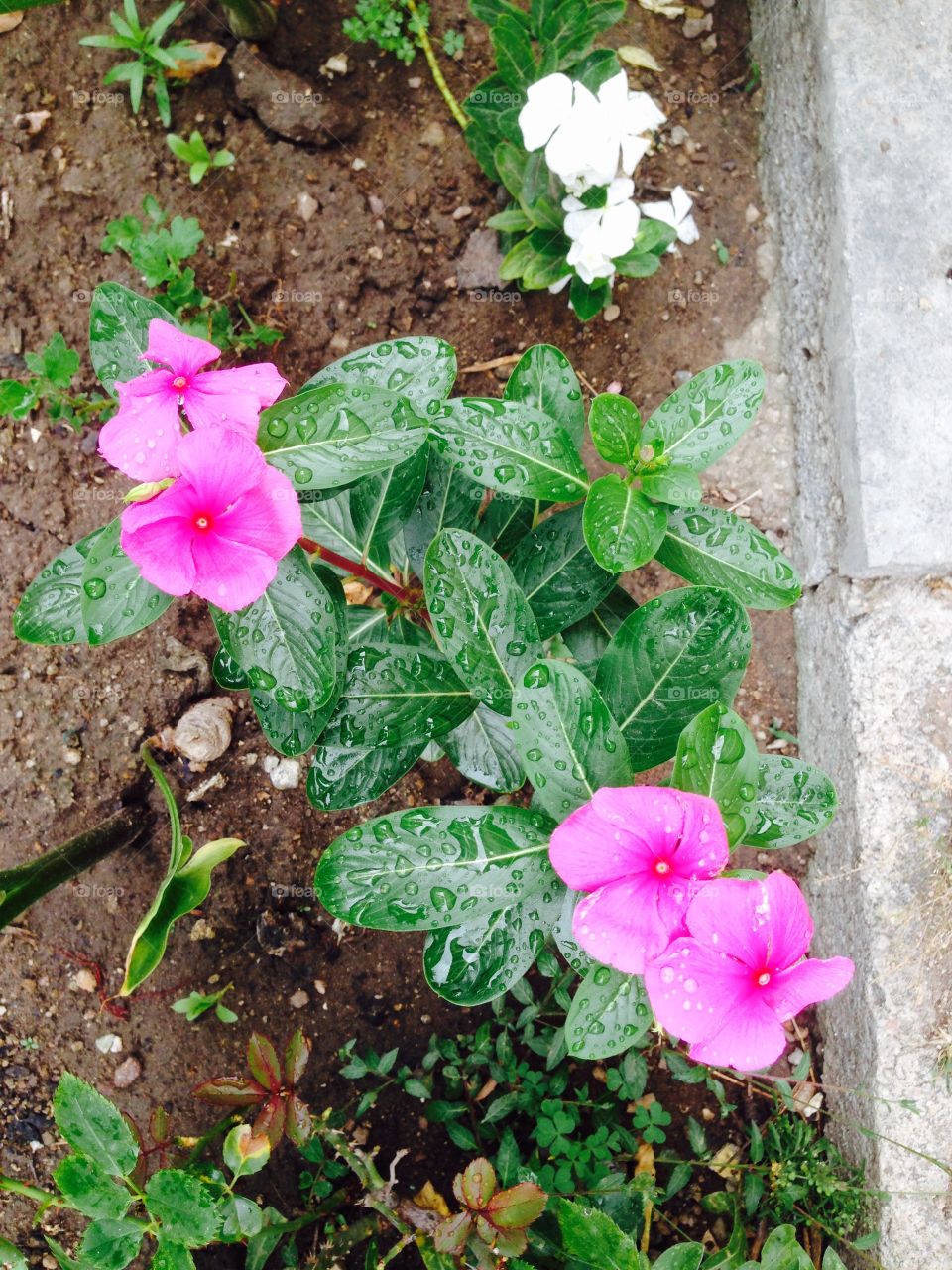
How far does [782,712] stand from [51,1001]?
1.88 metres

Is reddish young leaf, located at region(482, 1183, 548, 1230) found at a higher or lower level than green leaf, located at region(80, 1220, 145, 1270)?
lower

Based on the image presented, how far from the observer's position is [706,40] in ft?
8.08

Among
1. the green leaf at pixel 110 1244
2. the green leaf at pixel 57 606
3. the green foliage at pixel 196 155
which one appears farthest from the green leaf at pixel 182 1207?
the green foliage at pixel 196 155

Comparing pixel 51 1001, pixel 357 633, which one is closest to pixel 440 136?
pixel 357 633

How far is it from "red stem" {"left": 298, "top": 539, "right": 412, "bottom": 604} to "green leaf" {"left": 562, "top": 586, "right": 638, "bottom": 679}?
0.32 m

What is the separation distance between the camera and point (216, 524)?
1084mm

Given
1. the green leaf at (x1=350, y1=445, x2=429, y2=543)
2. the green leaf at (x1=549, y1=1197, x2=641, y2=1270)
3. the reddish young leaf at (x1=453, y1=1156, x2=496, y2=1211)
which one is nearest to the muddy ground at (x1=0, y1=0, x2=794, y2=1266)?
the reddish young leaf at (x1=453, y1=1156, x2=496, y2=1211)

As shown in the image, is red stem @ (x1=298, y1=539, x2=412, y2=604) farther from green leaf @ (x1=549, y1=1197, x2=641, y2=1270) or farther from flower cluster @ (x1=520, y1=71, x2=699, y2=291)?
green leaf @ (x1=549, y1=1197, x2=641, y2=1270)

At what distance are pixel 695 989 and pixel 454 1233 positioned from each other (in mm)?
815

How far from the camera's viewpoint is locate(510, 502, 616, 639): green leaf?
1.60 meters

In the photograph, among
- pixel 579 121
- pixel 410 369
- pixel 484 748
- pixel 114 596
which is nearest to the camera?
pixel 114 596

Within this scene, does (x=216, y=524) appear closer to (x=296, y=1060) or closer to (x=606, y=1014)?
(x=606, y=1014)

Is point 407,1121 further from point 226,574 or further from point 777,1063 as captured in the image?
point 226,574

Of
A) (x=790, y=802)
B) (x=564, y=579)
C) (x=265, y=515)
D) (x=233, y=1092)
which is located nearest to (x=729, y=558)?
(x=564, y=579)
